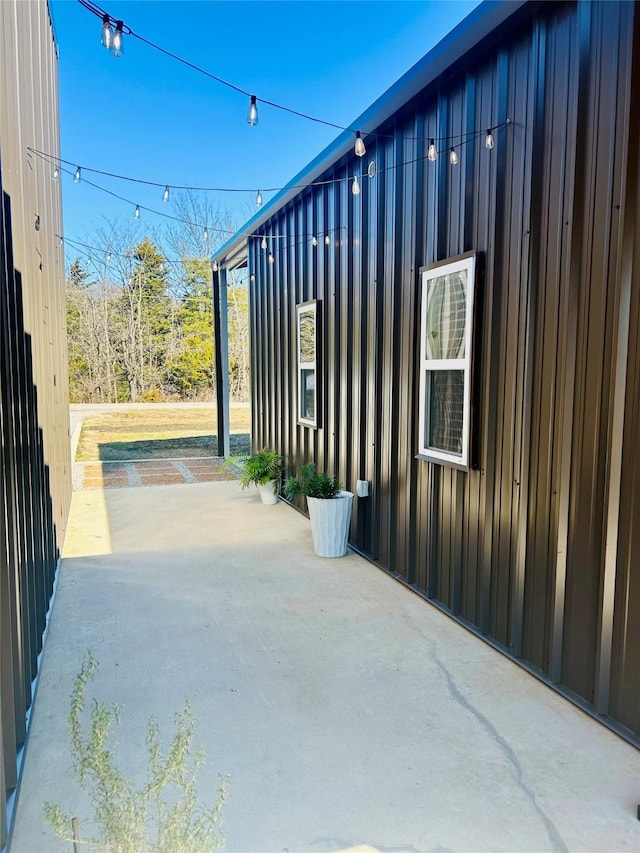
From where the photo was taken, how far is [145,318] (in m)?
18.1

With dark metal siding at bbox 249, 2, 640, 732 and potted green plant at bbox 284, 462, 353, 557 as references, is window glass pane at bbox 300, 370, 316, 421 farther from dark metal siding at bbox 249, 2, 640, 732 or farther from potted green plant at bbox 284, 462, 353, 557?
dark metal siding at bbox 249, 2, 640, 732

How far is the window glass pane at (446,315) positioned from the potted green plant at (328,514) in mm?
1416

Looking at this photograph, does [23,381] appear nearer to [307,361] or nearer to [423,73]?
[423,73]

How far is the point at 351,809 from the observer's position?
1.77 meters

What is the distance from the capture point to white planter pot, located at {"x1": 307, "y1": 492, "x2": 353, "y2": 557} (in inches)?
168

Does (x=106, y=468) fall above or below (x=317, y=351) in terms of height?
below

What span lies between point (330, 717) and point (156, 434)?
10.6m

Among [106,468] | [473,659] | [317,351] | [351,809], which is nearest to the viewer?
[351,809]

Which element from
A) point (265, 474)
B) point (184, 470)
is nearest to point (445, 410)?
point (265, 474)

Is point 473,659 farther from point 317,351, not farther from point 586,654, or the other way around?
point 317,351

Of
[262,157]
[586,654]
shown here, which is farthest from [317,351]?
[262,157]

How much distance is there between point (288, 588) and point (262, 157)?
1123cm

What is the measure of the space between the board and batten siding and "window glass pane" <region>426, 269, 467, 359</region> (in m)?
Result: 2.21

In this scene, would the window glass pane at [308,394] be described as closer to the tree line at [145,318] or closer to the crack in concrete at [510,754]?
the crack in concrete at [510,754]
